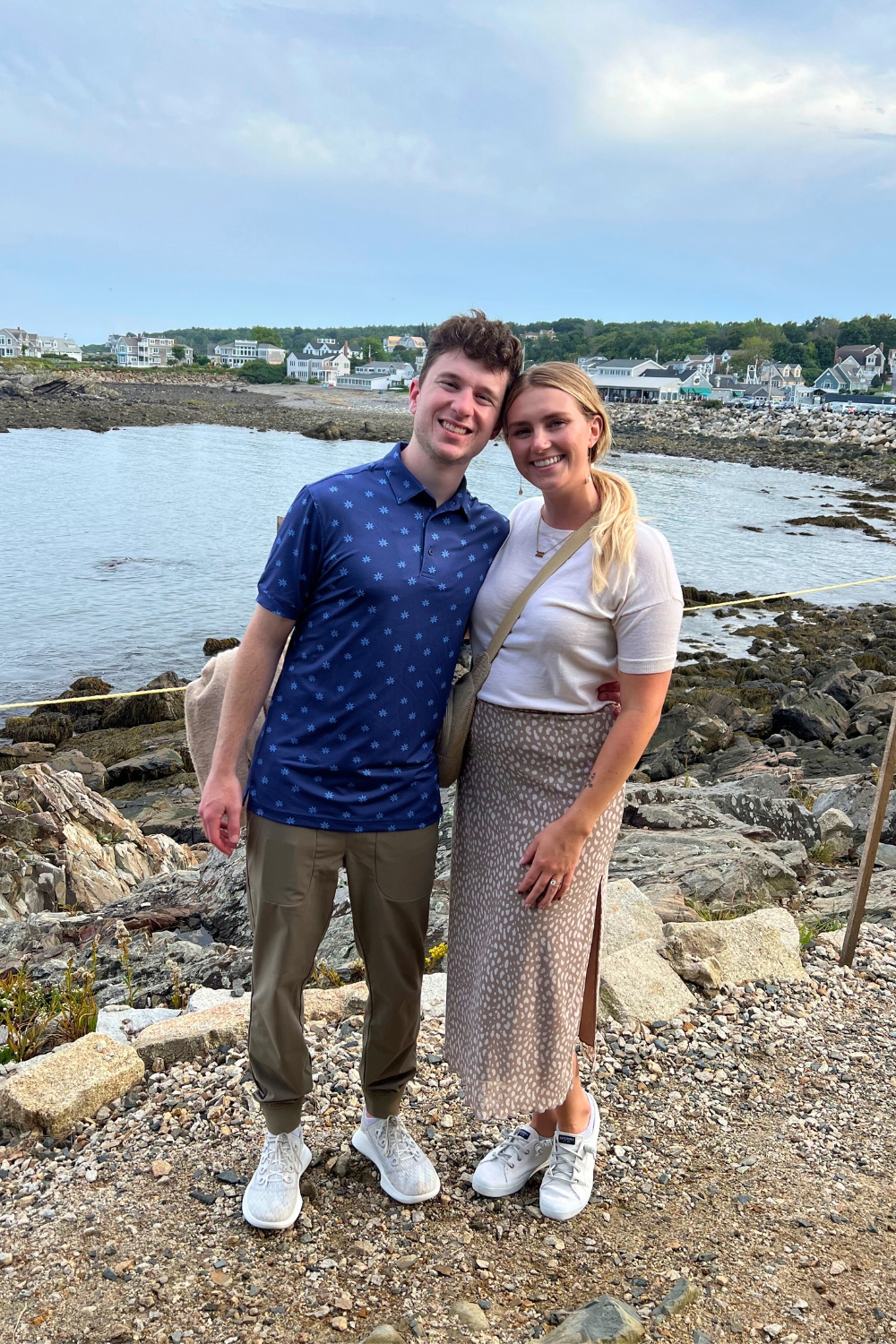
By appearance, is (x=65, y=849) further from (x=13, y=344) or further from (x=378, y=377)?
(x=13, y=344)

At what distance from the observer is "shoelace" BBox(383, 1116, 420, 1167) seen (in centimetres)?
324

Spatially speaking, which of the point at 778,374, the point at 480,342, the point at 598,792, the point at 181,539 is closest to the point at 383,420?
the point at 181,539

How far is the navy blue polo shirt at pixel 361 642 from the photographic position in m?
2.74

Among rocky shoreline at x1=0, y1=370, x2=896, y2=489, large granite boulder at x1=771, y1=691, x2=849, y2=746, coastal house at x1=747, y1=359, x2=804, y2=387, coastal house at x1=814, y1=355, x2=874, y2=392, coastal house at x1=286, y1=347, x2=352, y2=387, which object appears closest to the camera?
large granite boulder at x1=771, y1=691, x2=849, y2=746

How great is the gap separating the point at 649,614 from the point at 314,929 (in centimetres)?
129

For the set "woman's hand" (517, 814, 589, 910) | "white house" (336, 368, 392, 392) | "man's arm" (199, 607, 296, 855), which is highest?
"man's arm" (199, 607, 296, 855)

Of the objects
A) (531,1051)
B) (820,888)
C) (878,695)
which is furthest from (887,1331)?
(878,695)

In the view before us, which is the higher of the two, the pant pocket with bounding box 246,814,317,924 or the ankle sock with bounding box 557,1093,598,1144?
the pant pocket with bounding box 246,814,317,924

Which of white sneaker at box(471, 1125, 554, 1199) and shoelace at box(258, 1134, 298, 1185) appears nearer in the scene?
shoelace at box(258, 1134, 298, 1185)

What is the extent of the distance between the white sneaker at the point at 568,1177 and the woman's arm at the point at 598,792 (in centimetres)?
91

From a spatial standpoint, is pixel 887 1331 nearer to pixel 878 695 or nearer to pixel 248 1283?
pixel 248 1283

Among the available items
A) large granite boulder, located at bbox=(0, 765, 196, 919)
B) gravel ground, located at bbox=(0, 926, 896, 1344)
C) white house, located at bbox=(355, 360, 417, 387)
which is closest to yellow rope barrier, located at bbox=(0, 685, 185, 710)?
large granite boulder, located at bbox=(0, 765, 196, 919)

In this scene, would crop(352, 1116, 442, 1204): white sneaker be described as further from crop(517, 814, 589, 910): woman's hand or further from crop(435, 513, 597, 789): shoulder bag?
crop(435, 513, 597, 789): shoulder bag

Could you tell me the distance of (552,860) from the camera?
2.80 meters
